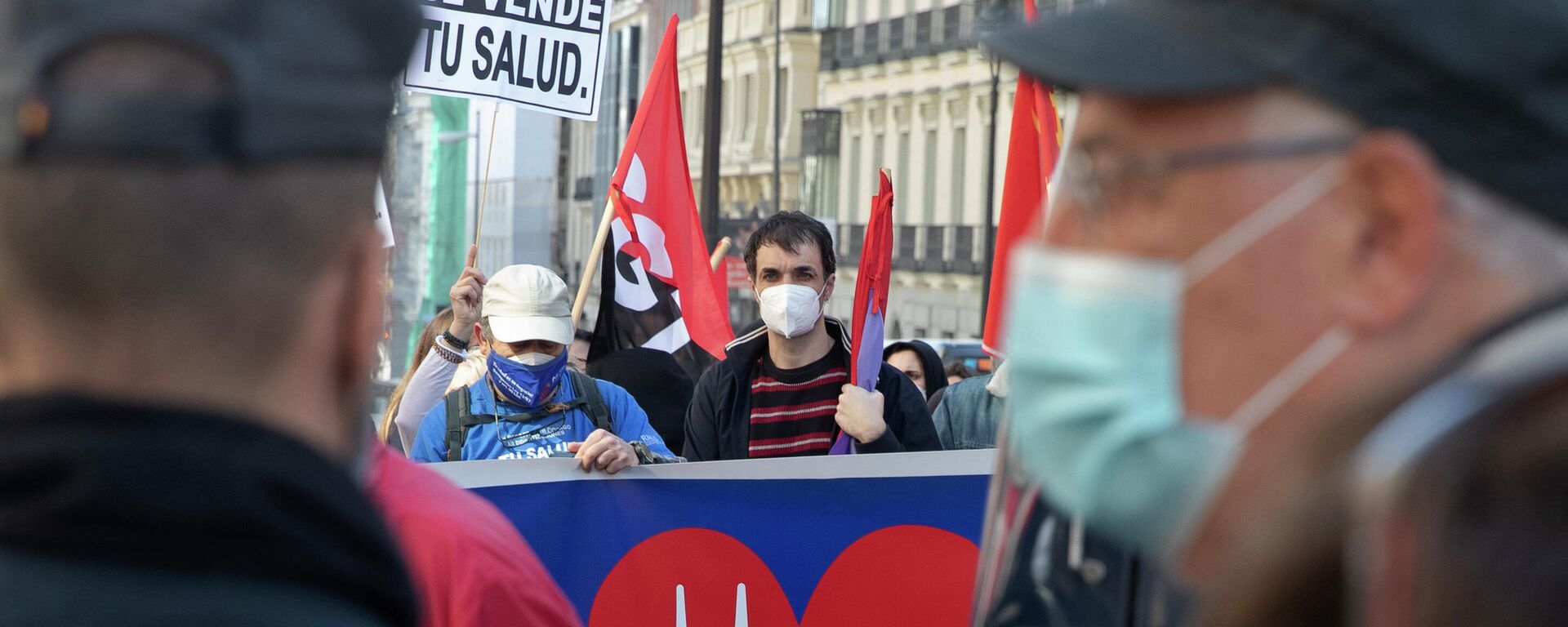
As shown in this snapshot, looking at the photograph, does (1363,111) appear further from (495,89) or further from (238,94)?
(495,89)

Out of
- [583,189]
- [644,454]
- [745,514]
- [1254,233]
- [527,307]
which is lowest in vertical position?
[745,514]

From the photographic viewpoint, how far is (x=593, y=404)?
5.65 meters

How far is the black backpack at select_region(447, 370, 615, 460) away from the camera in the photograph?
544 centimetres

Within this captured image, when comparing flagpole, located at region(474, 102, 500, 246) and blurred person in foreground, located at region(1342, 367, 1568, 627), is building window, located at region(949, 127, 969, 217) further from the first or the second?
blurred person in foreground, located at region(1342, 367, 1568, 627)

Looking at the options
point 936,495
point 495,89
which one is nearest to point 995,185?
point 495,89

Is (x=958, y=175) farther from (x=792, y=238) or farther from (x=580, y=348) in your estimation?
(x=792, y=238)

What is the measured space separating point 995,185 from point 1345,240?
44.3 m

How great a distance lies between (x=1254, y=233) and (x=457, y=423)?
4087 mm

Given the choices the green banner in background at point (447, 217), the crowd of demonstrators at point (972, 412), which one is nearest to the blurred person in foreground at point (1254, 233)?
the crowd of demonstrators at point (972, 412)

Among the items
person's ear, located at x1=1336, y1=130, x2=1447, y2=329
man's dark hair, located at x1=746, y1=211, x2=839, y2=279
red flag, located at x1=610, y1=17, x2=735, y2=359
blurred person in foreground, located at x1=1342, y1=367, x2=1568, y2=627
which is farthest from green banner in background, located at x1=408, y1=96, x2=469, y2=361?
blurred person in foreground, located at x1=1342, y1=367, x2=1568, y2=627

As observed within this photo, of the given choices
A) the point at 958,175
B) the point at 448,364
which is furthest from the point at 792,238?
the point at 958,175

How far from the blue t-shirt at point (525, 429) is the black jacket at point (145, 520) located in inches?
160

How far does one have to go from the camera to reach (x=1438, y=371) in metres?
1.28

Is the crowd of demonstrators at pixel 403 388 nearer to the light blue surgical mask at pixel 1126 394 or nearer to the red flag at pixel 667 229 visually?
the red flag at pixel 667 229
